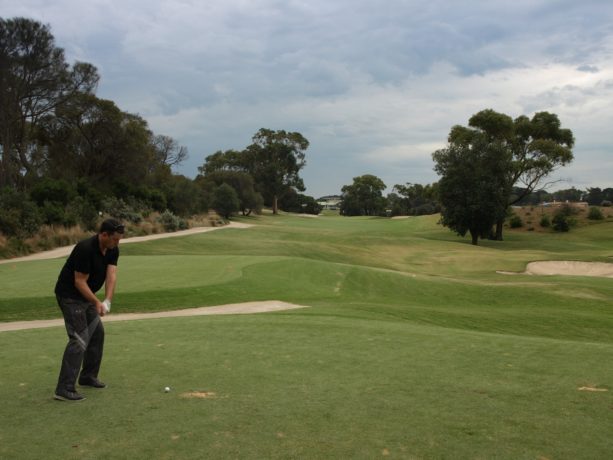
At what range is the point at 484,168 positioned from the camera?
55.3 m

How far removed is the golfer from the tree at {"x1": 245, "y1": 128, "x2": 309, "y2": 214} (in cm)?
10552

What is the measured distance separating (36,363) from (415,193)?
489 feet

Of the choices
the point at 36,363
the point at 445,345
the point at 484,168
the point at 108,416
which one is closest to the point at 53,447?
the point at 108,416

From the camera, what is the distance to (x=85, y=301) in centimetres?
615

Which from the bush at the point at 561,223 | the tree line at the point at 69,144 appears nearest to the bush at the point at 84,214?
the tree line at the point at 69,144

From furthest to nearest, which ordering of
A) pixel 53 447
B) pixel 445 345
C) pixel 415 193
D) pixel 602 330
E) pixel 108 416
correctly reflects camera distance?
pixel 415 193 → pixel 602 330 → pixel 445 345 → pixel 108 416 → pixel 53 447

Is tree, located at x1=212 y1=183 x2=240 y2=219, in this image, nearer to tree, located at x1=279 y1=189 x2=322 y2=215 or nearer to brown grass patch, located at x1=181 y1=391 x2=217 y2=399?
tree, located at x1=279 y1=189 x2=322 y2=215

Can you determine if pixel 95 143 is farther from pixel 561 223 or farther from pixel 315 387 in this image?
pixel 561 223

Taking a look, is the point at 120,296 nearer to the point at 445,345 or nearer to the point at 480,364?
the point at 445,345

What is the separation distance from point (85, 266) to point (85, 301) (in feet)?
1.63

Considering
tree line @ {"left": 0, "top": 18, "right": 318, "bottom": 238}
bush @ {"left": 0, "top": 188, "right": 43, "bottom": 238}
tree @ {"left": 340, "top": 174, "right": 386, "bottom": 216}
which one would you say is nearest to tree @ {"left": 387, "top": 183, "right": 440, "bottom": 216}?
tree @ {"left": 340, "top": 174, "right": 386, "bottom": 216}

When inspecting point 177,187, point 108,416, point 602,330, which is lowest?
point 602,330

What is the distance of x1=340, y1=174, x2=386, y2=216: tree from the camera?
480 ft

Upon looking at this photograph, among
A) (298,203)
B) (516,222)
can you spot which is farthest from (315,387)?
(298,203)
